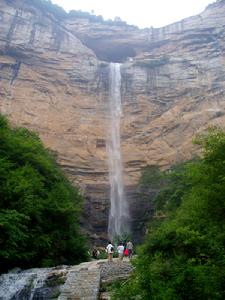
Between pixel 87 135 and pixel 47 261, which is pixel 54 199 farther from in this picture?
pixel 87 135

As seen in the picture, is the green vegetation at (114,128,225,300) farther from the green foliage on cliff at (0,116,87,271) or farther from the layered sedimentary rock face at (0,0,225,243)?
the layered sedimentary rock face at (0,0,225,243)

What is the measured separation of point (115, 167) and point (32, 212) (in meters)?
17.5

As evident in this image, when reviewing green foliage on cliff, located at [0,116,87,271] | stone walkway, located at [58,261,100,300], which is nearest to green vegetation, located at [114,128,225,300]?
stone walkway, located at [58,261,100,300]

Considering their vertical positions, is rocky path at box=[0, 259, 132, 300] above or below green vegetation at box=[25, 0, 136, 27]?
below

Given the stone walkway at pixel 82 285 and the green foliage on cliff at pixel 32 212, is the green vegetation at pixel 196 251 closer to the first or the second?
the stone walkway at pixel 82 285

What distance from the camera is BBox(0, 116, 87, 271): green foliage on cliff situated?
44.6 ft

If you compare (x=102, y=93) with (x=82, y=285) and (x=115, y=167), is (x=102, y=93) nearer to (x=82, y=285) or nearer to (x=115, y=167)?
(x=115, y=167)

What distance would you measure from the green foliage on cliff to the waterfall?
928cm

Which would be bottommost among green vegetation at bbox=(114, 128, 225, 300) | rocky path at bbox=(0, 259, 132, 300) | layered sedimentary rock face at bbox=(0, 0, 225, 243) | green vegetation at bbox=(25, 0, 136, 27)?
rocky path at bbox=(0, 259, 132, 300)

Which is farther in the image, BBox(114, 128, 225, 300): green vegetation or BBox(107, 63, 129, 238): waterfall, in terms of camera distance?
BBox(107, 63, 129, 238): waterfall

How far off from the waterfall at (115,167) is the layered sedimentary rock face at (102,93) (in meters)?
0.47

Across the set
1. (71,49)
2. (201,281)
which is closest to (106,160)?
(71,49)

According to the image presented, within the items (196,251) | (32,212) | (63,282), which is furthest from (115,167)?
(196,251)

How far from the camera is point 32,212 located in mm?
15508
